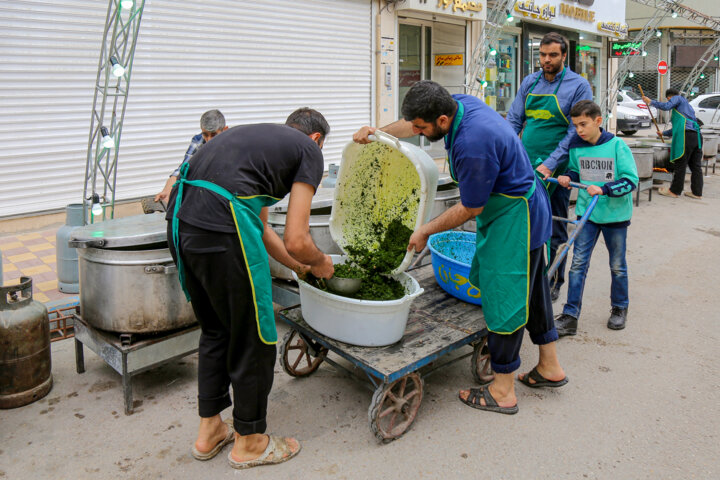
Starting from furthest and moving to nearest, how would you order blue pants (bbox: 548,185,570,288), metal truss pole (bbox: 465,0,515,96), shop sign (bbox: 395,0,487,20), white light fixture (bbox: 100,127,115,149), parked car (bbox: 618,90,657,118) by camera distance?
parked car (bbox: 618,90,657,118) → metal truss pole (bbox: 465,0,515,96) → shop sign (bbox: 395,0,487,20) → white light fixture (bbox: 100,127,115,149) → blue pants (bbox: 548,185,570,288)

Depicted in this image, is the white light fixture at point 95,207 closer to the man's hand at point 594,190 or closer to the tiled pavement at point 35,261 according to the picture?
the tiled pavement at point 35,261

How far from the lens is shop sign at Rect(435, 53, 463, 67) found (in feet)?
47.2

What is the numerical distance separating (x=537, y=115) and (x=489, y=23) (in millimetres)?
9236

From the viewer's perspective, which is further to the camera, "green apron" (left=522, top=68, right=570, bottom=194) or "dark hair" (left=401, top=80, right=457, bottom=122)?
"green apron" (left=522, top=68, right=570, bottom=194)

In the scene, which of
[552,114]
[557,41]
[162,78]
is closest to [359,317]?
[552,114]

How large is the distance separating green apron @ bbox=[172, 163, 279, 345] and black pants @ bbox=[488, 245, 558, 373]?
137cm

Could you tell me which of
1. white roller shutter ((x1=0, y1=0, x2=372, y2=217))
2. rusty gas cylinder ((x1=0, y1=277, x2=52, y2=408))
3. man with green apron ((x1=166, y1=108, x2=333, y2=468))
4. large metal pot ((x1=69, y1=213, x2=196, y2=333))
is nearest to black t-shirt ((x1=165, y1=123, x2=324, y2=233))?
man with green apron ((x1=166, y1=108, x2=333, y2=468))

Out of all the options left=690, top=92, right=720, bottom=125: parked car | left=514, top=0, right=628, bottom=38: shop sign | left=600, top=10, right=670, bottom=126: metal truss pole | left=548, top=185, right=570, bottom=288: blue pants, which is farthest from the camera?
left=690, top=92, right=720, bottom=125: parked car

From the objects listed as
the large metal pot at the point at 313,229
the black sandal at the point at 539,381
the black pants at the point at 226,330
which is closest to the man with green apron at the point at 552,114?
the black sandal at the point at 539,381

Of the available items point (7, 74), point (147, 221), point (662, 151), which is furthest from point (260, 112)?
point (662, 151)

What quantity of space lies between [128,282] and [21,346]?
779 millimetres

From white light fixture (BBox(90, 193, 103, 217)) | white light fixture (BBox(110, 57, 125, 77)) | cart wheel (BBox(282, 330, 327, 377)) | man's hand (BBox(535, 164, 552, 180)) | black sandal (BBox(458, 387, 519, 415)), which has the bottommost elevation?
black sandal (BBox(458, 387, 519, 415))

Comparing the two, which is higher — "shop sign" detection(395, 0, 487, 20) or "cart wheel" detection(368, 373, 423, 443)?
"shop sign" detection(395, 0, 487, 20)

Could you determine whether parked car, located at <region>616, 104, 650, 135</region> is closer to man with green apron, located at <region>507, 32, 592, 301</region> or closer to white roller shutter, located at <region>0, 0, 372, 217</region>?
white roller shutter, located at <region>0, 0, 372, 217</region>
